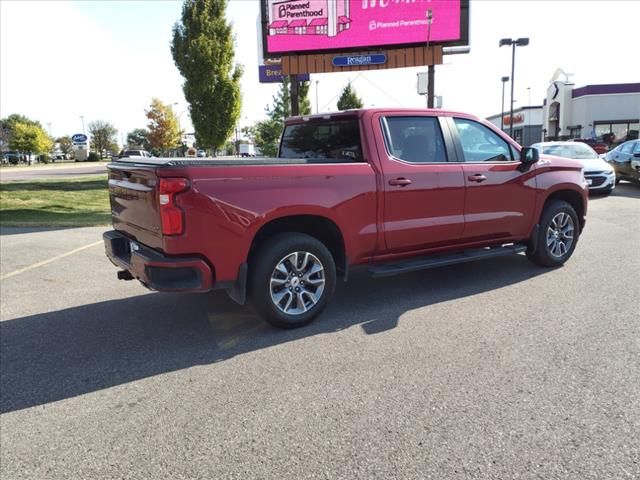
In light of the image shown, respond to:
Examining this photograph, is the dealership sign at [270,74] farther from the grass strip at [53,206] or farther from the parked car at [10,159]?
the parked car at [10,159]

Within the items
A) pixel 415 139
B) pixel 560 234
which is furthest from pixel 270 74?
pixel 415 139

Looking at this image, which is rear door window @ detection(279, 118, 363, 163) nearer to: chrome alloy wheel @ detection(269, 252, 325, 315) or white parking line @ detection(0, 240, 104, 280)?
chrome alloy wheel @ detection(269, 252, 325, 315)

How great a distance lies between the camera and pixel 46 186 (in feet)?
65.9

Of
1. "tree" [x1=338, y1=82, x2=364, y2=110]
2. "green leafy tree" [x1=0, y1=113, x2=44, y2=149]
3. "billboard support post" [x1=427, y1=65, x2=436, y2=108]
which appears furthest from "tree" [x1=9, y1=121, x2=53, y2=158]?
"billboard support post" [x1=427, y1=65, x2=436, y2=108]

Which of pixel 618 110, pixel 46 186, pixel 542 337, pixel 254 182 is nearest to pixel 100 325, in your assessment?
pixel 254 182

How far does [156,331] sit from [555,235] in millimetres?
4902

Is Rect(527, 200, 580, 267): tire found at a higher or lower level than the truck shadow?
higher

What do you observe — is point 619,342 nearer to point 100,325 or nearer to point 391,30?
point 100,325

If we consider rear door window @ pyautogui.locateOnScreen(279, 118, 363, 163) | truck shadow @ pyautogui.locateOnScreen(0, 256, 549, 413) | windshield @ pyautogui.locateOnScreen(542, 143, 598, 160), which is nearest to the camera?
truck shadow @ pyautogui.locateOnScreen(0, 256, 549, 413)

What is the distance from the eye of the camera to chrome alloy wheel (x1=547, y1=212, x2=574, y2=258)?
21.5 ft

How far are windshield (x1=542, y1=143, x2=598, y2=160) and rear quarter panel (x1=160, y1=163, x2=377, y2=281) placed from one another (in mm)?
11590

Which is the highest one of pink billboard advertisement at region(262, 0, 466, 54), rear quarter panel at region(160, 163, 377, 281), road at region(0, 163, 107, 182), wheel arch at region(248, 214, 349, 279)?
Result: pink billboard advertisement at region(262, 0, 466, 54)

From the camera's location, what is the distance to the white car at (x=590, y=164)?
14.2 metres

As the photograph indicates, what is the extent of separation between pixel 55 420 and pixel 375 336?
247cm
